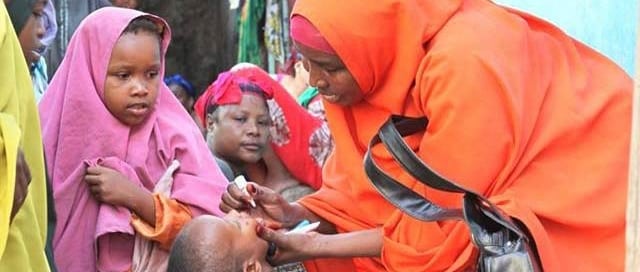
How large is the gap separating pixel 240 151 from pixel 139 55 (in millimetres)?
1290

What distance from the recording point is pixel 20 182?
3.45m

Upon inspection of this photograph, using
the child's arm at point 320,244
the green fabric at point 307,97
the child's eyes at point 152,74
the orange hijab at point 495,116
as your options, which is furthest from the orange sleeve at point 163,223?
the green fabric at point 307,97

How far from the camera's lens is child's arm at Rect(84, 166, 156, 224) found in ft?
14.6

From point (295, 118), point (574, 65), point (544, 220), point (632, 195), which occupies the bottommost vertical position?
point (295, 118)

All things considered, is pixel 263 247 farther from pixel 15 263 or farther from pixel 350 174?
pixel 15 263

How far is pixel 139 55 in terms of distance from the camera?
460cm

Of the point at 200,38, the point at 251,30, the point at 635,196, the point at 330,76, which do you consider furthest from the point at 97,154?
the point at 200,38

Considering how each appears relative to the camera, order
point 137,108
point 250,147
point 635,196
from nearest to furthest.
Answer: point 635,196
point 137,108
point 250,147

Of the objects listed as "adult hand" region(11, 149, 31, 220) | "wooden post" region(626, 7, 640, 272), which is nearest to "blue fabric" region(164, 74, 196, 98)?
"adult hand" region(11, 149, 31, 220)

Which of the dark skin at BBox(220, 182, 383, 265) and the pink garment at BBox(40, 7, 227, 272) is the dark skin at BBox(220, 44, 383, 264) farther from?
the pink garment at BBox(40, 7, 227, 272)

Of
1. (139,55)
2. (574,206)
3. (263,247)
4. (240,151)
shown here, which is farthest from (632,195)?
(240,151)

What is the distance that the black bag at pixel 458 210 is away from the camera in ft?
11.5

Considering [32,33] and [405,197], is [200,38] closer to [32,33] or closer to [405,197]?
[32,33]

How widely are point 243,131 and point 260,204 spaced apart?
1.67 metres
